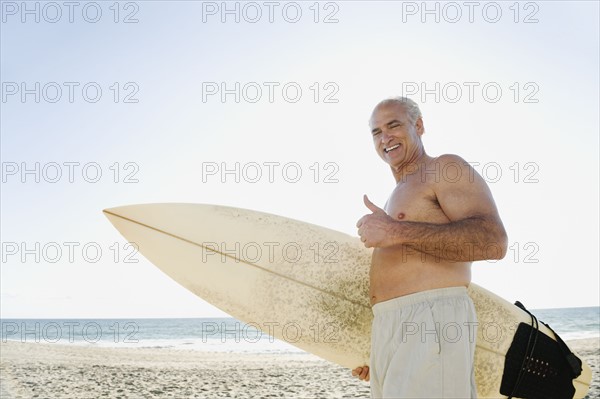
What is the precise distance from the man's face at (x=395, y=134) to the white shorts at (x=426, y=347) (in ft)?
2.13

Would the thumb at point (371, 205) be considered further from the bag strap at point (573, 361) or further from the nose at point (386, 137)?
the bag strap at point (573, 361)

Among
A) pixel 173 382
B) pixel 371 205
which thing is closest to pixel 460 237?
pixel 371 205

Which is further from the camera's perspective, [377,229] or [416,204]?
[416,204]

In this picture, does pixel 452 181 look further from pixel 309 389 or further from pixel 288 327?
pixel 309 389

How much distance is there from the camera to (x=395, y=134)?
236cm

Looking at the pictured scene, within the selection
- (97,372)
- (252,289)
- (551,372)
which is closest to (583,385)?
(551,372)

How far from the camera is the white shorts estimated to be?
185cm

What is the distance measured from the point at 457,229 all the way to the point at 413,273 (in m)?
0.28

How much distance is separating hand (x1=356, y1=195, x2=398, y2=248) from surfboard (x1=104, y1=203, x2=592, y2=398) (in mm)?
935

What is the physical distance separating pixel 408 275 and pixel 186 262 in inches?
65.7

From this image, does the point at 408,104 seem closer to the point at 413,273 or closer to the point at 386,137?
the point at 386,137

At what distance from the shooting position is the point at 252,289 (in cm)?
315

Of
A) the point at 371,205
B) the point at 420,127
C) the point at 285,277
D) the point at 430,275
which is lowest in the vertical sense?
the point at 285,277

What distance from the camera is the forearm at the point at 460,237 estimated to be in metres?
1.90
